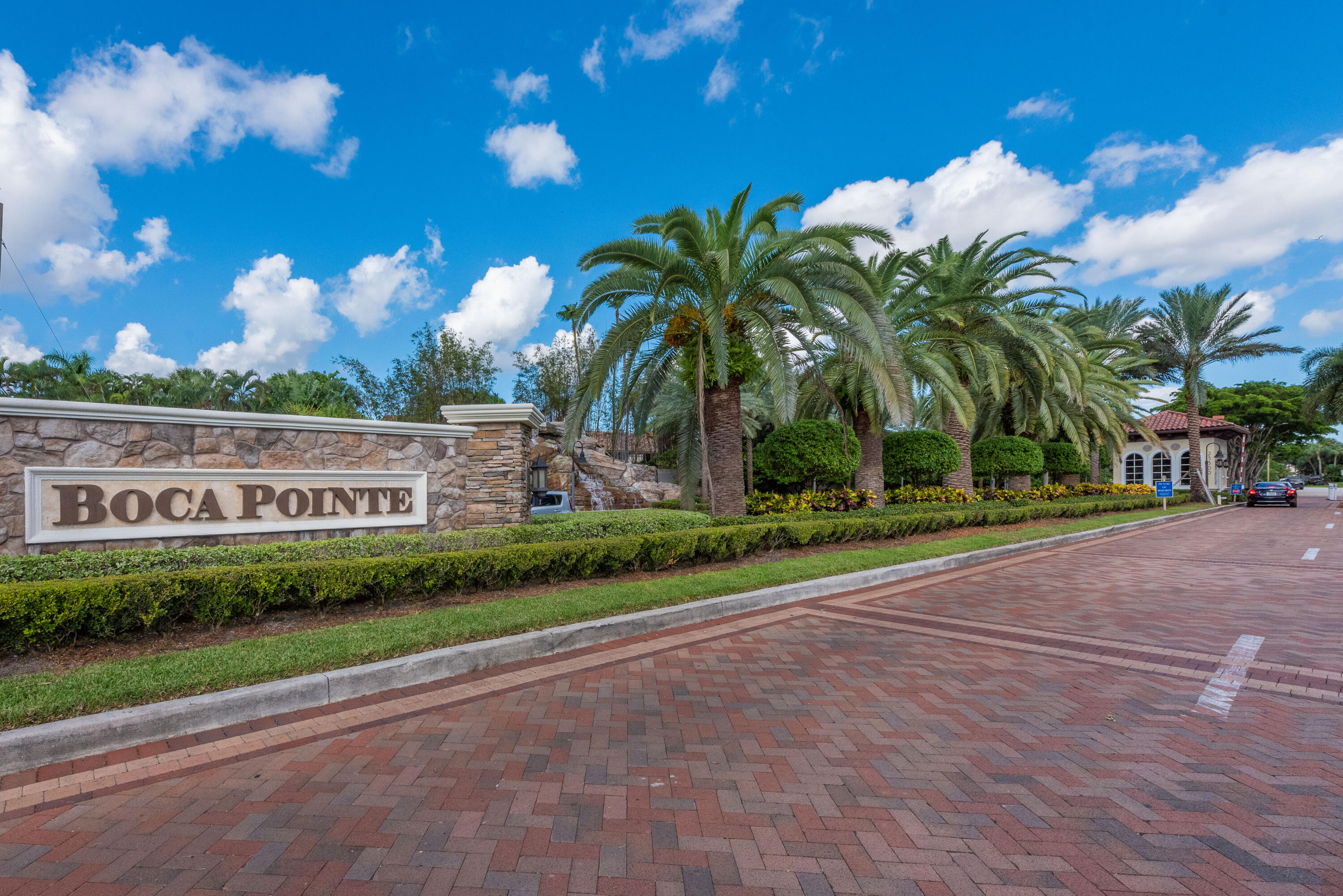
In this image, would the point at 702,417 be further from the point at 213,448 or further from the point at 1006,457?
the point at 1006,457

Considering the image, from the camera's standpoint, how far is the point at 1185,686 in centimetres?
470

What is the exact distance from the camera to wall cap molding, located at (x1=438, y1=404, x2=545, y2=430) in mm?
9039

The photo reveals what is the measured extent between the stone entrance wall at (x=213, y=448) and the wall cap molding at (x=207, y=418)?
10 mm

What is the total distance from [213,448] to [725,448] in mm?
8201

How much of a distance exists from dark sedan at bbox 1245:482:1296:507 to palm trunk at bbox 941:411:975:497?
22.3 m

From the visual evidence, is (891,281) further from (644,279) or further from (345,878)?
(345,878)

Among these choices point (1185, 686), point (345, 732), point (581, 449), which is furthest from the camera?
point (581, 449)

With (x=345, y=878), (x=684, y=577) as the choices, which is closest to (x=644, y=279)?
(x=684, y=577)

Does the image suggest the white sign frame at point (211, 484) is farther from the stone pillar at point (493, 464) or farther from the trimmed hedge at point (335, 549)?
the stone pillar at point (493, 464)

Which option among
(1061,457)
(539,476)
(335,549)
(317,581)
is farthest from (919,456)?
(317,581)

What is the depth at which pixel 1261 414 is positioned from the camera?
163ft

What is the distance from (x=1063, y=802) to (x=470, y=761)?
3.07 m

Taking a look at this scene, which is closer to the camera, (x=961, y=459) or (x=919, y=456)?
(x=919, y=456)

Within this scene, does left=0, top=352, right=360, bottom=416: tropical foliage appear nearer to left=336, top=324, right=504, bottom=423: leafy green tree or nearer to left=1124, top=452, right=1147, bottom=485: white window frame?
left=336, top=324, right=504, bottom=423: leafy green tree
